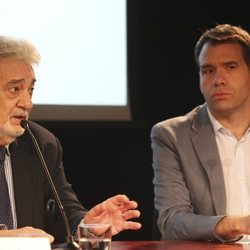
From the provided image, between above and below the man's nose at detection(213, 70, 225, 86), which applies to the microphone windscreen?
below

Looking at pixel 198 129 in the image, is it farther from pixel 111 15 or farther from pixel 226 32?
pixel 111 15

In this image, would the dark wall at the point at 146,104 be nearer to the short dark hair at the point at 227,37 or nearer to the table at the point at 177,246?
Result: the short dark hair at the point at 227,37

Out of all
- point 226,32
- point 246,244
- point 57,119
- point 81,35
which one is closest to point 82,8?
point 81,35

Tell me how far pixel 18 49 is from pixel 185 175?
1.02 meters

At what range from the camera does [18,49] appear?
3.44 m

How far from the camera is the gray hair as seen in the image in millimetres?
3414

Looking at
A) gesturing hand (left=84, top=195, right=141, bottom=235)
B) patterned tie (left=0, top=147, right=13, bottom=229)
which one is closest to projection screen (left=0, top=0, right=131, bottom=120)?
patterned tie (left=0, top=147, right=13, bottom=229)

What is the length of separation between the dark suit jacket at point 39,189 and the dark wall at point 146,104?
A: 1635mm

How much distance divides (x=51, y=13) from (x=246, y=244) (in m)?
2.38

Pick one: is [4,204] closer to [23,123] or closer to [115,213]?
[23,123]

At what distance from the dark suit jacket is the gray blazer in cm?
44

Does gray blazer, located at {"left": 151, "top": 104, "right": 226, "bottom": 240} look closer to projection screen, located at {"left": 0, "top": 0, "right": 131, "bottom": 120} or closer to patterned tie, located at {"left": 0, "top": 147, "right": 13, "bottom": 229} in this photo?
patterned tie, located at {"left": 0, "top": 147, "right": 13, "bottom": 229}

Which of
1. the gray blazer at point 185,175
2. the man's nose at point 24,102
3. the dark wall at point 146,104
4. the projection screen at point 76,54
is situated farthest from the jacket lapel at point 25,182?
the dark wall at point 146,104

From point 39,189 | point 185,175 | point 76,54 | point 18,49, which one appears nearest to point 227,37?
point 185,175
